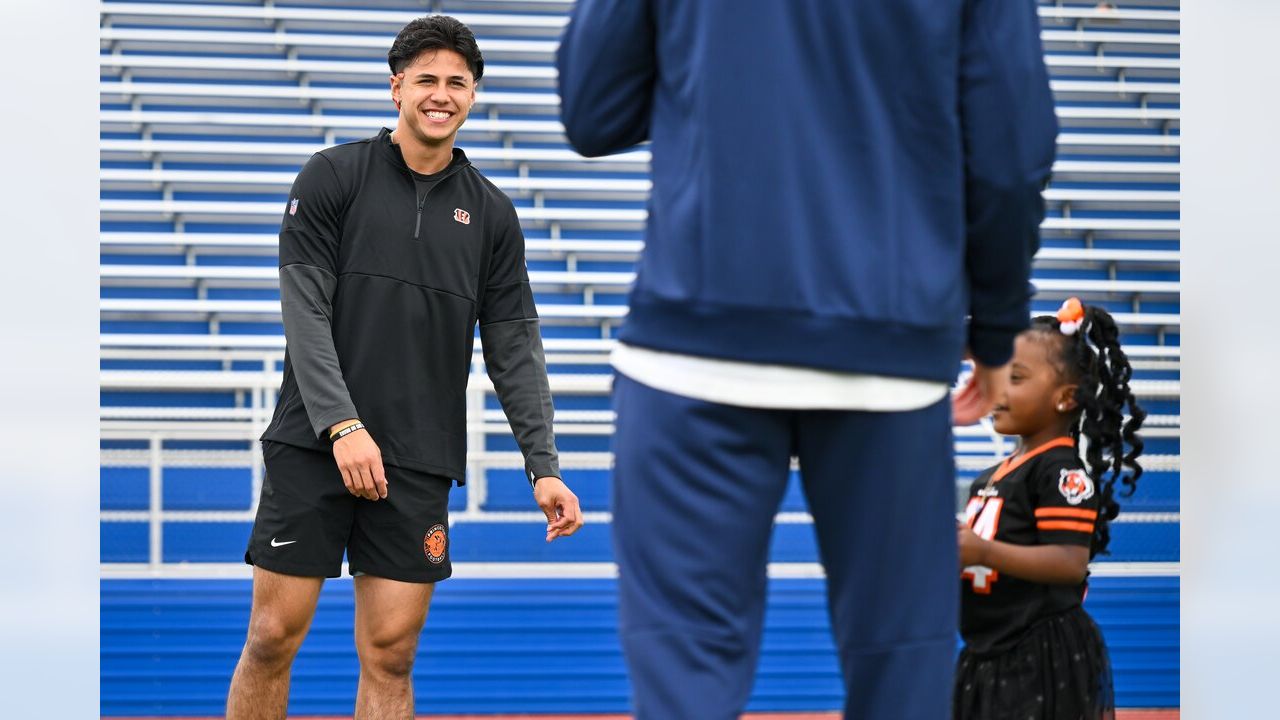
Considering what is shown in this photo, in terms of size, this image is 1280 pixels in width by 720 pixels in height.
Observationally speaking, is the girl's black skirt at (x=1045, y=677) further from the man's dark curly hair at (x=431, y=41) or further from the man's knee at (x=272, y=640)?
the man's dark curly hair at (x=431, y=41)

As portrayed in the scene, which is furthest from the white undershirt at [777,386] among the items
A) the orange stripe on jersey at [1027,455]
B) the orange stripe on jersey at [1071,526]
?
the orange stripe on jersey at [1027,455]

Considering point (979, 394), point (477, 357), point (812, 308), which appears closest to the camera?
point (812, 308)

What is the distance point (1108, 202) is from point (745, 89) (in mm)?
6119

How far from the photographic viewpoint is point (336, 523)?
2.13 meters

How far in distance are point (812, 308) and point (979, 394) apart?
296 millimetres

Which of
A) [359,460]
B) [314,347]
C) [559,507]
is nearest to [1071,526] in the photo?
[559,507]

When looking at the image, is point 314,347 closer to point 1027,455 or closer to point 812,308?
point 1027,455

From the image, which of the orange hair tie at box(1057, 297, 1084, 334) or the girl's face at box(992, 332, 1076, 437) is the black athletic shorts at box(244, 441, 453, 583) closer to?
the girl's face at box(992, 332, 1076, 437)

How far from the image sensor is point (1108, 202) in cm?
668

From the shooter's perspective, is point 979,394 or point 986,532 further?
point 986,532

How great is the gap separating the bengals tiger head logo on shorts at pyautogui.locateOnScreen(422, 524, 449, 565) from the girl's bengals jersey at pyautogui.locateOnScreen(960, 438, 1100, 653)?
0.83 metres

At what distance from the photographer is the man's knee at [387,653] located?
2.13 m

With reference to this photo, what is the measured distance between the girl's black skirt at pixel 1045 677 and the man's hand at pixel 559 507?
655mm
